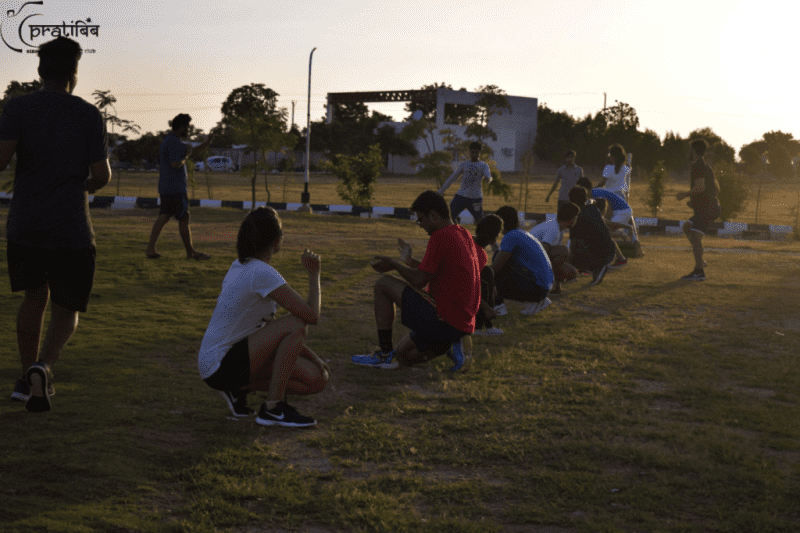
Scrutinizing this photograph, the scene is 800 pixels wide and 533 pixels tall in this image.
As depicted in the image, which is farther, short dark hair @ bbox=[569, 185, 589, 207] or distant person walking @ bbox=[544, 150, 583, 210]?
distant person walking @ bbox=[544, 150, 583, 210]

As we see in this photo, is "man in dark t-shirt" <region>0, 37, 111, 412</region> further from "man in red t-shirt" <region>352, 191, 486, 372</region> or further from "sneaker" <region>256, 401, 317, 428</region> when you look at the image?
"man in red t-shirt" <region>352, 191, 486, 372</region>

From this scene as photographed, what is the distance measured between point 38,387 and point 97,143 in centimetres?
148

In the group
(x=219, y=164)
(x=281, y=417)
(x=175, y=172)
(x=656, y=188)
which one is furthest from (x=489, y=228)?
(x=219, y=164)

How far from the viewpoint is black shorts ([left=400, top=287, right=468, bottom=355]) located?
569cm

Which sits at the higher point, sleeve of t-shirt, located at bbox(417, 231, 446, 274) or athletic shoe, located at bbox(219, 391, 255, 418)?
sleeve of t-shirt, located at bbox(417, 231, 446, 274)

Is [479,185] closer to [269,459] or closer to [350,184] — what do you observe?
[269,459]

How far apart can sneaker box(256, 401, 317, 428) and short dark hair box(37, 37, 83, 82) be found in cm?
234

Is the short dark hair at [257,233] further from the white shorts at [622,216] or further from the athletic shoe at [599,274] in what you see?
the white shorts at [622,216]

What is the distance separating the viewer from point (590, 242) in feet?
33.8

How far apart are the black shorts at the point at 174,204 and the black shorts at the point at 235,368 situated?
253 inches

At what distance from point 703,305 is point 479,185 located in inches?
168

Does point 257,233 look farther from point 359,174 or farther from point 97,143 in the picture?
point 359,174

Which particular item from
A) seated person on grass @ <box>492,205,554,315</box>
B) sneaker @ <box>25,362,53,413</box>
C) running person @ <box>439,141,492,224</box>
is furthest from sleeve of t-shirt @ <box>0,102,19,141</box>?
running person @ <box>439,141,492,224</box>

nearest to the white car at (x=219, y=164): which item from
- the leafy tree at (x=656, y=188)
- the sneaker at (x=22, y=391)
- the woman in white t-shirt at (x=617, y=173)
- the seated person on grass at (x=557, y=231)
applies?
the leafy tree at (x=656, y=188)
